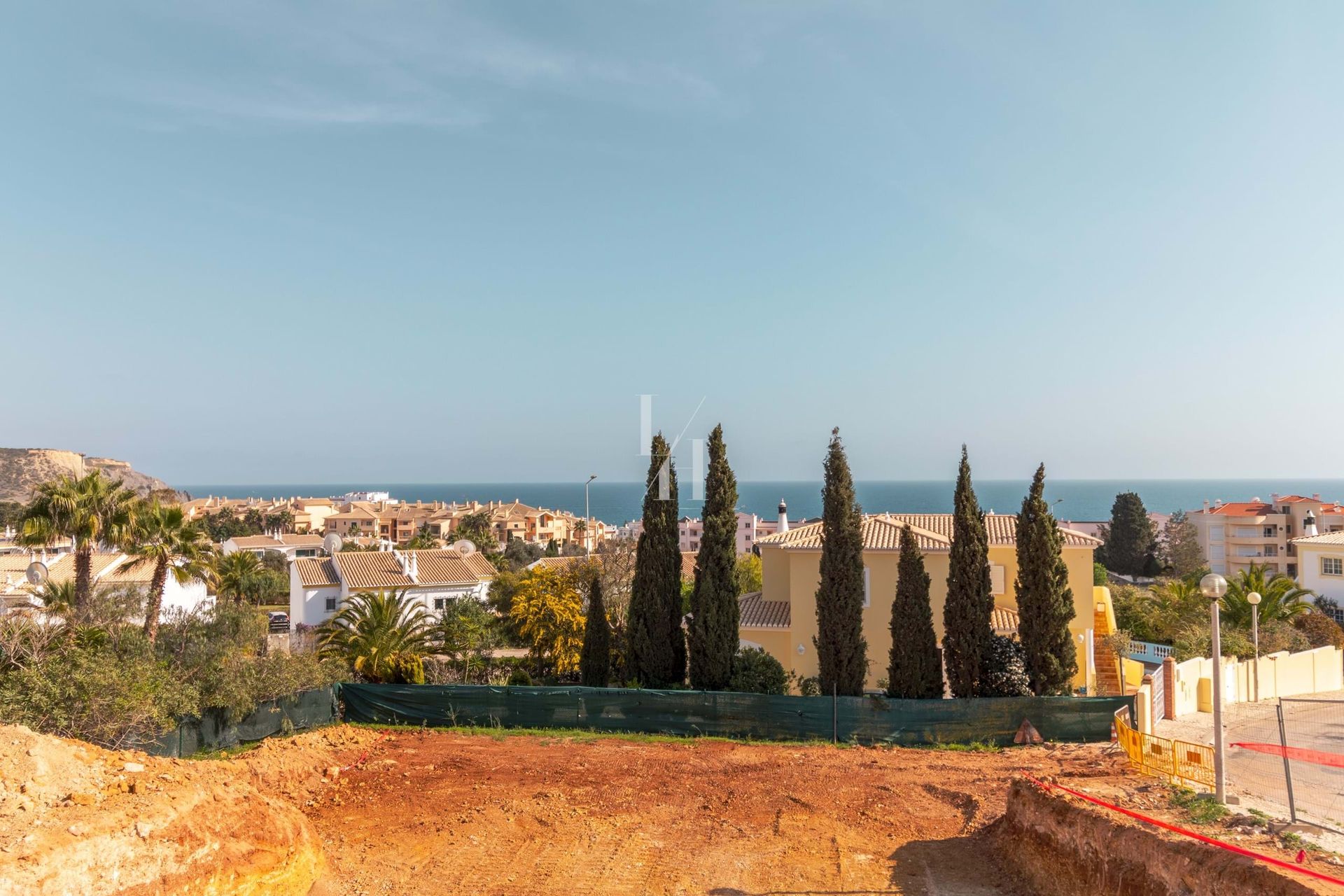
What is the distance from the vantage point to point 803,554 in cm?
2459

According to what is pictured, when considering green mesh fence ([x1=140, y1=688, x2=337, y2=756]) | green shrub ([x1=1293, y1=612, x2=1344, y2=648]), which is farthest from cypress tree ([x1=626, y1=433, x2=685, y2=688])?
green shrub ([x1=1293, y1=612, x2=1344, y2=648])

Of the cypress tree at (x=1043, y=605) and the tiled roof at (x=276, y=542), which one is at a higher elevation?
the cypress tree at (x=1043, y=605)

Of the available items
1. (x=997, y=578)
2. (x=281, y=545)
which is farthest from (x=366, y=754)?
(x=281, y=545)

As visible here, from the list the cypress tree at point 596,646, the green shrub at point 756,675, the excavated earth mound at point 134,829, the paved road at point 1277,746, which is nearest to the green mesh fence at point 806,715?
the green shrub at point 756,675

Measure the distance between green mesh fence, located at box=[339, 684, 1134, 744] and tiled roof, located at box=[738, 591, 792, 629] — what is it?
20.4 feet

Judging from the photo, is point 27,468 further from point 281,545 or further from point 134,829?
point 134,829

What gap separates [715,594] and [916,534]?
7.16 metres

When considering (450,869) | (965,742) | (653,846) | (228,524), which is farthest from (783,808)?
(228,524)

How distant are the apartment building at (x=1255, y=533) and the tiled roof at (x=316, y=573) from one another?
7168 centimetres

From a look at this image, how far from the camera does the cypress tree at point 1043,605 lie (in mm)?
19969

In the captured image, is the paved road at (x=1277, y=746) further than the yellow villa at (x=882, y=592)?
No

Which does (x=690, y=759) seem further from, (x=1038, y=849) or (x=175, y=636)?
(x=175, y=636)

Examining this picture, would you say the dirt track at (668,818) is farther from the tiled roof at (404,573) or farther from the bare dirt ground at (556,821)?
the tiled roof at (404,573)

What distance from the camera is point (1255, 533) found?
2928 inches
